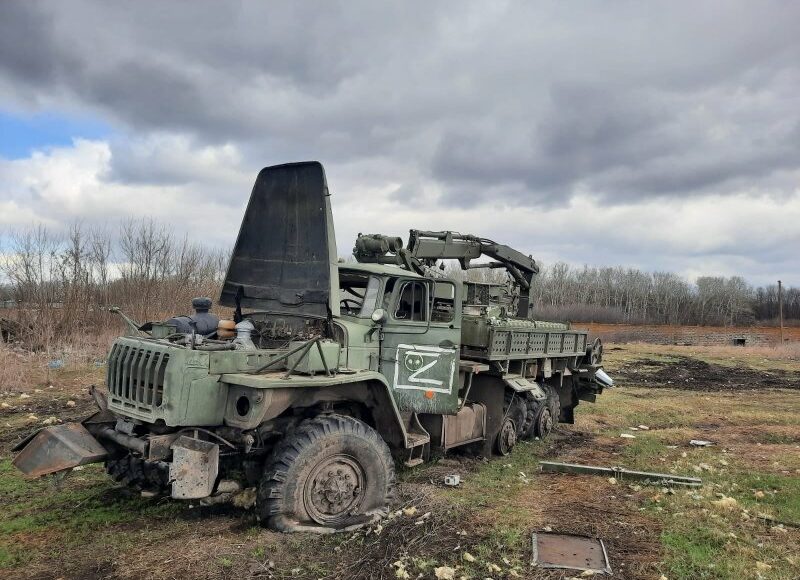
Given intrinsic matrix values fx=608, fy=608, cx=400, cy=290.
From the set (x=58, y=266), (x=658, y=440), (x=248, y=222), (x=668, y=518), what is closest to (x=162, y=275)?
(x=58, y=266)

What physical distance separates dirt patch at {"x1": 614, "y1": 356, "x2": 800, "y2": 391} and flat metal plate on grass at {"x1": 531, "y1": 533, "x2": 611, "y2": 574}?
13.6 metres

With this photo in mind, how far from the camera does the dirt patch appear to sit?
59.4 ft

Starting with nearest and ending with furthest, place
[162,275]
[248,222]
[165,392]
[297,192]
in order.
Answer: [165,392] → [297,192] → [248,222] → [162,275]

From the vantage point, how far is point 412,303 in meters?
6.93

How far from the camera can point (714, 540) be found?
5227 mm

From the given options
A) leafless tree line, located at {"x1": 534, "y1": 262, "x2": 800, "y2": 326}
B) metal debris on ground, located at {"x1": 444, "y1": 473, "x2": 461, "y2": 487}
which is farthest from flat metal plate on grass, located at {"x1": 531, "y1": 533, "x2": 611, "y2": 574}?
leafless tree line, located at {"x1": 534, "y1": 262, "x2": 800, "y2": 326}

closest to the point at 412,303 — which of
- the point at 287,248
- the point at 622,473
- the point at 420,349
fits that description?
the point at 420,349

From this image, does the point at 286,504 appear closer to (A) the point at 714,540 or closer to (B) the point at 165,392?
(B) the point at 165,392

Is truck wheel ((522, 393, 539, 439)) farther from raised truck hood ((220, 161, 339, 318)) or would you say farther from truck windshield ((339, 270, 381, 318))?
raised truck hood ((220, 161, 339, 318))

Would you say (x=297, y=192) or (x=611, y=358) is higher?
(x=297, y=192)

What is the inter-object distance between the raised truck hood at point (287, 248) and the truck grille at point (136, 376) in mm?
1538

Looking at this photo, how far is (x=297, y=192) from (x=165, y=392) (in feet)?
8.16

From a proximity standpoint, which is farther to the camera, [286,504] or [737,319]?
[737,319]

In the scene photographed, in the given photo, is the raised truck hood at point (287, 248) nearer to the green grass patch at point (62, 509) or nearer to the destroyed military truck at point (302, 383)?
the destroyed military truck at point (302, 383)
